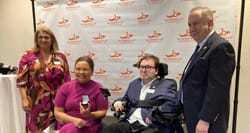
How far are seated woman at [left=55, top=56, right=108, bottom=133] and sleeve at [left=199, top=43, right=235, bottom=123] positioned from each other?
1035 millimetres

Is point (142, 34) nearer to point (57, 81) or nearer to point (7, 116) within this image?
point (57, 81)

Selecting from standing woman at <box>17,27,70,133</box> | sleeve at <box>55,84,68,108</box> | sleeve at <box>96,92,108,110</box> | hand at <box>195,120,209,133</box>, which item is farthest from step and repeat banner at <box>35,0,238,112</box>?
hand at <box>195,120,209,133</box>

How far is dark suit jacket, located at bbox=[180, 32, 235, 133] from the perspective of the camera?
1.75 metres

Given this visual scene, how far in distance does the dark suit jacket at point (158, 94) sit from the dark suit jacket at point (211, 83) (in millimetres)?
456

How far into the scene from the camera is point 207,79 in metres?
1.83

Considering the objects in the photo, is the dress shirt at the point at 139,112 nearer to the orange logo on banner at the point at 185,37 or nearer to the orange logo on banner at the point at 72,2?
the orange logo on banner at the point at 185,37

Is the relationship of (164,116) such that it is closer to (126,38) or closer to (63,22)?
(126,38)

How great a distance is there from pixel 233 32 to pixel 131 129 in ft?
4.86

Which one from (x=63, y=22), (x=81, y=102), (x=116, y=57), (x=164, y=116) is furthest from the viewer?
(x=63, y=22)

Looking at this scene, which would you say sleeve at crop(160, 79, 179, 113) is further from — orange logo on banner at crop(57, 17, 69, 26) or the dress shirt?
orange logo on banner at crop(57, 17, 69, 26)

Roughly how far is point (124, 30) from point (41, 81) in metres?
1.20

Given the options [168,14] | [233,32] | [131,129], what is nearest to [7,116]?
[131,129]

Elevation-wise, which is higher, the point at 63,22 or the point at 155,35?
the point at 63,22

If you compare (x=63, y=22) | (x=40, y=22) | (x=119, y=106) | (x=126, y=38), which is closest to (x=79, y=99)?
(x=119, y=106)
